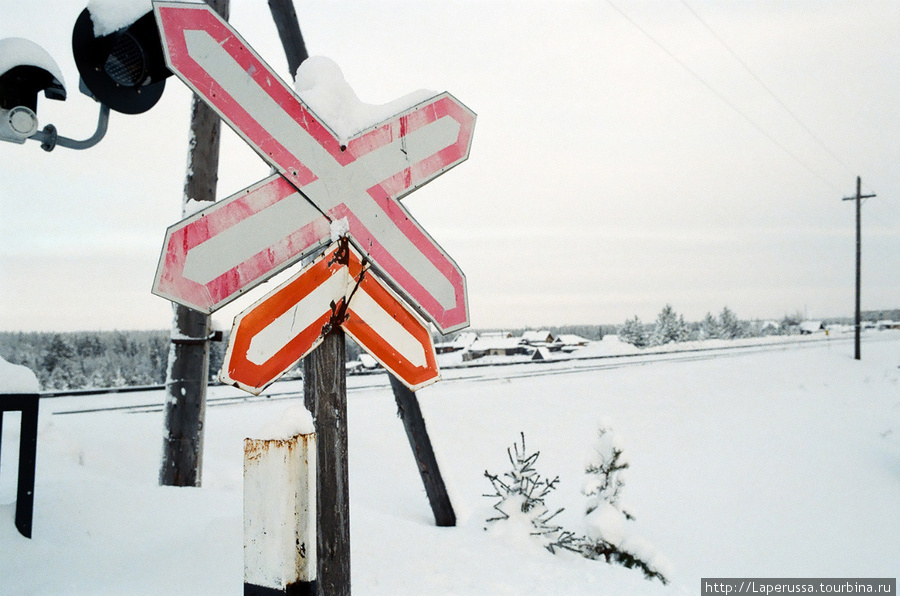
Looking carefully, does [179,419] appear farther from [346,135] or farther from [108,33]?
[346,135]

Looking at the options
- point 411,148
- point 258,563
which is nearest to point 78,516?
point 258,563

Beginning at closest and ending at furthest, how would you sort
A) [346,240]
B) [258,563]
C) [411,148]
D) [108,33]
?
[258,563] < [346,240] < [411,148] < [108,33]

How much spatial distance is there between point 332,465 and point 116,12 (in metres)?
2.08

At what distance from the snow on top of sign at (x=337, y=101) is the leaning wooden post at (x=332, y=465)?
2.06ft

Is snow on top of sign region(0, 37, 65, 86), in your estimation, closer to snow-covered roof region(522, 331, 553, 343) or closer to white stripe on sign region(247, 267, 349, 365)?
white stripe on sign region(247, 267, 349, 365)

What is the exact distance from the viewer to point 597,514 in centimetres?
622

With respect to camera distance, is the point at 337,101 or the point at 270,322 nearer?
the point at 270,322

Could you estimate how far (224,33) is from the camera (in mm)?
1545

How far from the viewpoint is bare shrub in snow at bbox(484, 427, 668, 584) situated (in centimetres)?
560

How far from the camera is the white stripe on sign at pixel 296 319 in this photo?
1451 mm

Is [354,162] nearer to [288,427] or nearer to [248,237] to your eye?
[248,237]

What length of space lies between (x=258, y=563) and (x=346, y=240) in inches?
34.1

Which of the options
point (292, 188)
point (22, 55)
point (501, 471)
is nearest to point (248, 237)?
point (292, 188)

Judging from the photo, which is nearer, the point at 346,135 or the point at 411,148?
the point at 346,135
